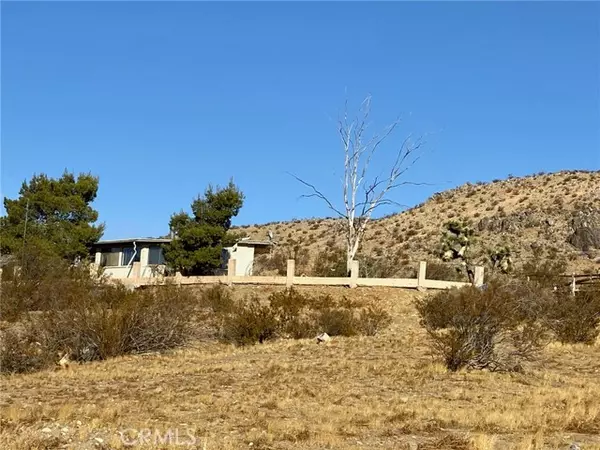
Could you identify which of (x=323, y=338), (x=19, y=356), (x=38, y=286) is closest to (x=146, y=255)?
(x=38, y=286)

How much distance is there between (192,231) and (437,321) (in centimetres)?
2187

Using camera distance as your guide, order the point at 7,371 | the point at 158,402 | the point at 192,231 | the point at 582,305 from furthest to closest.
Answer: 1. the point at 192,231
2. the point at 582,305
3. the point at 7,371
4. the point at 158,402

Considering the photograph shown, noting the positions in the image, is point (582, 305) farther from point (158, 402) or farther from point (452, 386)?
point (158, 402)

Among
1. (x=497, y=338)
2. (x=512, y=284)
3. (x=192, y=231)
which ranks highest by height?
(x=192, y=231)

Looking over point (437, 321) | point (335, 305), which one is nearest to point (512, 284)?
point (437, 321)

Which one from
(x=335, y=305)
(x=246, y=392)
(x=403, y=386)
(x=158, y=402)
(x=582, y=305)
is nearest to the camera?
(x=158, y=402)

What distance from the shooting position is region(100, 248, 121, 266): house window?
4819 cm

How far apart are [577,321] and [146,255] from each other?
3043 centimetres

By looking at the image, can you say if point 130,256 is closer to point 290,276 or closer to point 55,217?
point 55,217

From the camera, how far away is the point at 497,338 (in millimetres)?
16953

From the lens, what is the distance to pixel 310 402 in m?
12.4

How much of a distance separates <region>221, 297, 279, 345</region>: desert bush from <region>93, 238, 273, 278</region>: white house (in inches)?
846

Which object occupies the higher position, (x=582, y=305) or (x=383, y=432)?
(x=582, y=305)

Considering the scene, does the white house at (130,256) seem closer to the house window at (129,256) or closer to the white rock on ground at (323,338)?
the house window at (129,256)
